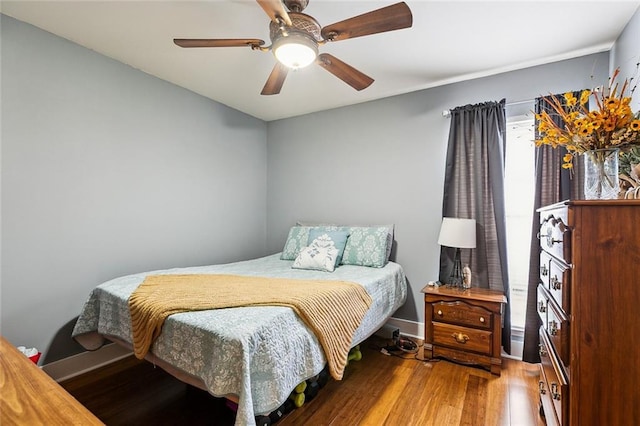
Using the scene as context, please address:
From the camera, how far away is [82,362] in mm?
2375

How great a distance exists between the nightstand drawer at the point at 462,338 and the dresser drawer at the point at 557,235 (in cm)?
105

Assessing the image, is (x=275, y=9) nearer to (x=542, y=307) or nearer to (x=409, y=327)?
(x=542, y=307)

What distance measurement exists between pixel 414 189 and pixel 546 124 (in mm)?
1643

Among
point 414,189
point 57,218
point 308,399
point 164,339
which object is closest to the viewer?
point 164,339

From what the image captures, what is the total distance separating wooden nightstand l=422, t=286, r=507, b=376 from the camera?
2328 millimetres

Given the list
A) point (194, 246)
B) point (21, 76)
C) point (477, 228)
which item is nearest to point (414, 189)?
point (477, 228)

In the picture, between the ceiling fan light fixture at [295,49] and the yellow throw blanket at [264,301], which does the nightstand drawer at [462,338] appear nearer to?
the yellow throw blanket at [264,301]

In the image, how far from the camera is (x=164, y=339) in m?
1.60

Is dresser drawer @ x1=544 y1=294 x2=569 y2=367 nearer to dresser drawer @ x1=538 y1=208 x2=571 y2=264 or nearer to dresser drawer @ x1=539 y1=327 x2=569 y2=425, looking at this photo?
dresser drawer @ x1=539 y1=327 x2=569 y2=425

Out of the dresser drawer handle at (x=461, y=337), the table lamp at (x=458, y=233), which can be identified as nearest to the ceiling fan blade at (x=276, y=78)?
the table lamp at (x=458, y=233)

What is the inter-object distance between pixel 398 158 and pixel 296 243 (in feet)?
4.67

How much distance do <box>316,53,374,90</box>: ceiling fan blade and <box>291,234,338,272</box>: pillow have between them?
4.80ft

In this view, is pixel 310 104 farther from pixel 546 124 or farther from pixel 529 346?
pixel 529 346

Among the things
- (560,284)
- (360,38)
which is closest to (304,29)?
(360,38)
